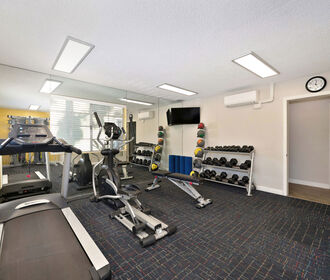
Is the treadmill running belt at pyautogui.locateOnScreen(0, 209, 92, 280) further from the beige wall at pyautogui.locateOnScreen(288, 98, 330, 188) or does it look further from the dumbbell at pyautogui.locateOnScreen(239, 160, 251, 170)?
the beige wall at pyautogui.locateOnScreen(288, 98, 330, 188)

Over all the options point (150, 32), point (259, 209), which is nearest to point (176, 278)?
point (259, 209)

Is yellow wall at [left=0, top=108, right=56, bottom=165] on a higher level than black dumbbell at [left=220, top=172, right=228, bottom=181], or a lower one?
higher

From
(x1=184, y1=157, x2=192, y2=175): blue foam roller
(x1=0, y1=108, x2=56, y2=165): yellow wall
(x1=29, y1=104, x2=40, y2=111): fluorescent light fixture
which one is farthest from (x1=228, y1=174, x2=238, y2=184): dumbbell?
(x1=29, y1=104, x2=40, y2=111): fluorescent light fixture

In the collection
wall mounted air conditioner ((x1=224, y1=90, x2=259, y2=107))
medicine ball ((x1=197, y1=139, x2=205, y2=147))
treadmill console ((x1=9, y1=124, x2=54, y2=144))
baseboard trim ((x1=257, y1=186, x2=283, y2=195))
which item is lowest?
baseboard trim ((x1=257, y1=186, x2=283, y2=195))

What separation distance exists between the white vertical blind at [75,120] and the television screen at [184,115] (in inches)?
89.4

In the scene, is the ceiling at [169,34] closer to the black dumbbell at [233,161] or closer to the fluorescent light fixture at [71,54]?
the fluorescent light fixture at [71,54]

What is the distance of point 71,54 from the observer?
254 centimetres

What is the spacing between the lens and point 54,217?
1.90 meters

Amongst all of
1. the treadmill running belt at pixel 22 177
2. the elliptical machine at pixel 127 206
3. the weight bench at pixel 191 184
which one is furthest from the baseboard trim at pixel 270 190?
the treadmill running belt at pixel 22 177

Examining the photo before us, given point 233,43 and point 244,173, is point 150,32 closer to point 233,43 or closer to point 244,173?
point 233,43

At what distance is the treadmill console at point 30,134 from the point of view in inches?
74.2

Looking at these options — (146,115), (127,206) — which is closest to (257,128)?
(146,115)

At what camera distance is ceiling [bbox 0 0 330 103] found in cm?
160

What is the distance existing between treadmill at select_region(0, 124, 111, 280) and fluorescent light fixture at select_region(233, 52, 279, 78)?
10.1 feet
